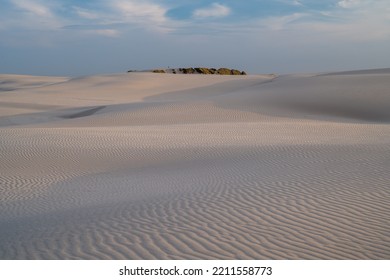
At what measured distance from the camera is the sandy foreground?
5438 mm

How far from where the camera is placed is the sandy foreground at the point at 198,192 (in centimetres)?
544

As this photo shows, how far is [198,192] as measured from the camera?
8.16 meters

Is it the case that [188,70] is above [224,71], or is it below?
above

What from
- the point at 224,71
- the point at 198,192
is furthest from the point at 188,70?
the point at 198,192

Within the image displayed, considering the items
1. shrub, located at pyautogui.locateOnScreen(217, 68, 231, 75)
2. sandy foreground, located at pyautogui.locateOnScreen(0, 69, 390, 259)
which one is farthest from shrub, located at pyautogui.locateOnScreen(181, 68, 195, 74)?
sandy foreground, located at pyautogui.locateOnScreen(0, 69, 390, 259)

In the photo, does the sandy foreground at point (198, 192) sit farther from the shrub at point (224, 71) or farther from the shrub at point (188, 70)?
the shrub at point (224, 71)

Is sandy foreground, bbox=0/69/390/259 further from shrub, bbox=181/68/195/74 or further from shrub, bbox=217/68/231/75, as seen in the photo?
shrub, bbox=217/68/231/75

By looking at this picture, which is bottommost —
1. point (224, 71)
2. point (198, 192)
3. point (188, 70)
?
point (198, 192)

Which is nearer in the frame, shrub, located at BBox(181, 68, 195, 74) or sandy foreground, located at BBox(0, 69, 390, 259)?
sandy foreground, located at BBox(0, 69, 390, 259)

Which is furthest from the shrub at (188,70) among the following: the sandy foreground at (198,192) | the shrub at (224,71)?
the sandy foreground at (198,192)

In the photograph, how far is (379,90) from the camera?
88.3 feet

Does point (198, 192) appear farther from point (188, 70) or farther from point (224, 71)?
point (224, 71)

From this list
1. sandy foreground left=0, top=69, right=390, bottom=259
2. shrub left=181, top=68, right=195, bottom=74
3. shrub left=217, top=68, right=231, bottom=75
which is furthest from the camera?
shrub left=217, top=68, right=231, bottom=75

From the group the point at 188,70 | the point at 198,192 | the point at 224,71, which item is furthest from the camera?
the point at 224,71
